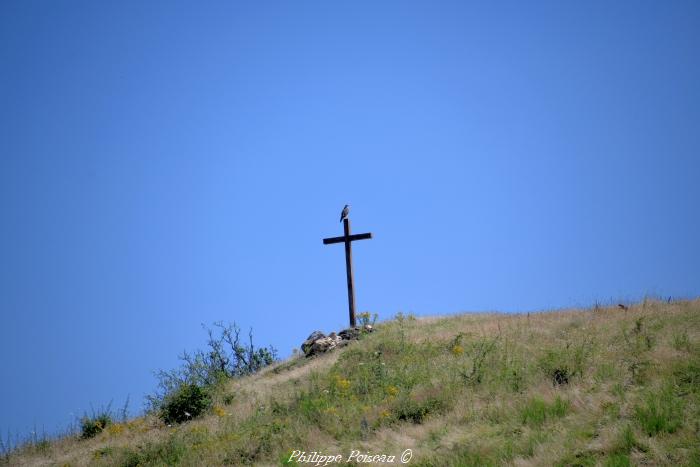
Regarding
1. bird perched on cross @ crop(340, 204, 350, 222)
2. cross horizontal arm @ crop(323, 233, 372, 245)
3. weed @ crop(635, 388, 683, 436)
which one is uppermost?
bird perched on cross @ crop(340, 204, 350, 222)

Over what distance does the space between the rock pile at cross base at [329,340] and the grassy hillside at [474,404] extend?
0.93 meters

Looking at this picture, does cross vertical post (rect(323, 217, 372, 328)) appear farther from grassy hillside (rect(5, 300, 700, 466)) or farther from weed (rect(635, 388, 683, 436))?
weed (rect(635, 388, 683, 436))

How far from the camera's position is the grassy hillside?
786cm

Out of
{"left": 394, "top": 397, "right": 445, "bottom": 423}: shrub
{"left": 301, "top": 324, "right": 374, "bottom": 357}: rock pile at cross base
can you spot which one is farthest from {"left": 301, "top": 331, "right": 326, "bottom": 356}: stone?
{"left": 394, "top": 397, "right": 445, "bottom": 423}: shrub

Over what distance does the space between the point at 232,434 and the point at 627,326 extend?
9032 mm

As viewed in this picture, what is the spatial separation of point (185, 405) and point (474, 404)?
25.5 feet

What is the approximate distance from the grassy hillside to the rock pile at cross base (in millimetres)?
931

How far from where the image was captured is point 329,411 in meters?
11.3

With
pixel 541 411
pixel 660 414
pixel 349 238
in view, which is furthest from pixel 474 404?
pixel 349 238


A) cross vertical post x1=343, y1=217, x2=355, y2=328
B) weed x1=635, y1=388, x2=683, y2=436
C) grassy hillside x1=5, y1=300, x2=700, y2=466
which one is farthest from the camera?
cross vertical post x1=343, y1=217, x2=355, y2=328

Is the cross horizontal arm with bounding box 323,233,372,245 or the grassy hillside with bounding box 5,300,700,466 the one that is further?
the cross horizontal arm with bounding box 323,233,372,245

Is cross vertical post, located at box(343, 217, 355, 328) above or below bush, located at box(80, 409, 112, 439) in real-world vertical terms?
above

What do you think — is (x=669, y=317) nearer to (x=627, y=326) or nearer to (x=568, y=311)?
(x=627, y=326)

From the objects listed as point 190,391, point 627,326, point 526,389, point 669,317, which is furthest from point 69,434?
point 669,317
